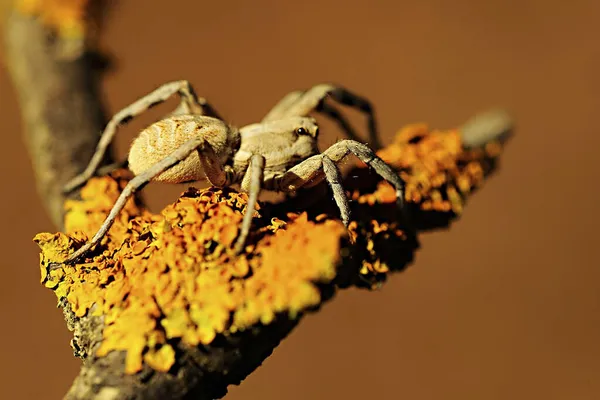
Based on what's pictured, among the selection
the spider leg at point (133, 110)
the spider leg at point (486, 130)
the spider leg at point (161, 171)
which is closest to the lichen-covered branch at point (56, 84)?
the spider leg at point (133, 110)

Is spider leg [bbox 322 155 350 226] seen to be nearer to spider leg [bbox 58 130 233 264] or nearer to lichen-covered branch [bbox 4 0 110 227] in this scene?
spider leg [bbox 58 130 233 264]

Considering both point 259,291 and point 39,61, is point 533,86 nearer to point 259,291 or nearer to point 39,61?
point 39,61

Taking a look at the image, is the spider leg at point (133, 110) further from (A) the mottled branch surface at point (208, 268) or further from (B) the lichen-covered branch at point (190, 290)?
(B) the lichen-covered branch at point (190, 290)

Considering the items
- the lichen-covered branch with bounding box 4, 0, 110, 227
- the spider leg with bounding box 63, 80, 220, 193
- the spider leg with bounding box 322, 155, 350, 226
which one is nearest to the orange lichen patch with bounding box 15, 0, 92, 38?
the lichen-covered branch with bounding box 4, 0, 110, 227

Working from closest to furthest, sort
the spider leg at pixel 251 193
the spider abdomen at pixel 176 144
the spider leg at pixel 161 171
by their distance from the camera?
1. the spider leg at pixel 251 193
2. the spider leg at pixel 161 171
3. the spider abdomen at pixel 176 144

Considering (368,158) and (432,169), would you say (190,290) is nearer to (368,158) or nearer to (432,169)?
(368,158)
